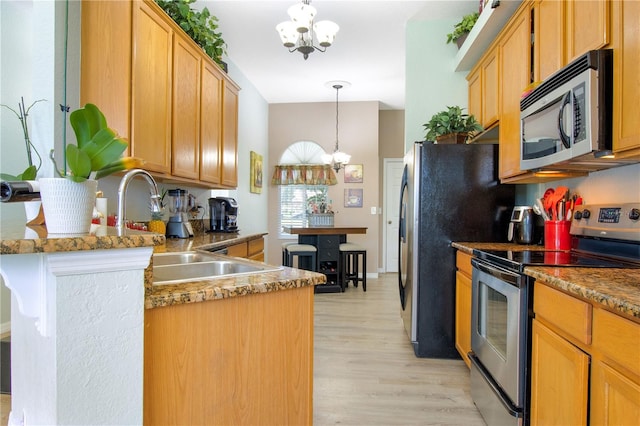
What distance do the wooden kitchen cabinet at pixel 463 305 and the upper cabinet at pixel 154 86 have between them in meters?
2.17

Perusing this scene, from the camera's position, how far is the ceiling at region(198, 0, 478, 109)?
3289mm

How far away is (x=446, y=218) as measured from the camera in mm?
2686

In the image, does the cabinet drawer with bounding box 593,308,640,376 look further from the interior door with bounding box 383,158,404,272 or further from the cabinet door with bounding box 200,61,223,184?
the interior door with bounding box 383,158,404,272

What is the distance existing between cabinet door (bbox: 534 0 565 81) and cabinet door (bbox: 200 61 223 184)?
2.48 metres

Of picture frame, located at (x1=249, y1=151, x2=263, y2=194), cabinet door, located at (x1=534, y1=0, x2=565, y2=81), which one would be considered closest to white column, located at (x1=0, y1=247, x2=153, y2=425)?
cabinet door, located at (x1=534, y1=0, x2=565, y2=81)

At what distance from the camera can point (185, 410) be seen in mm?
966

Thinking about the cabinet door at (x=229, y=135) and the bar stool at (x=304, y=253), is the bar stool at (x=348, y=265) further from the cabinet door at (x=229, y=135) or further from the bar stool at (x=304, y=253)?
the cabinet door at (x=229, y=135)

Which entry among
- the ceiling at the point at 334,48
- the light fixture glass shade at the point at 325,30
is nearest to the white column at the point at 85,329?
the light fixture glass shade at the point at 325,30

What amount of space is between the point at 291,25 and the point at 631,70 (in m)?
2.22

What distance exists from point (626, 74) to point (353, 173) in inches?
184

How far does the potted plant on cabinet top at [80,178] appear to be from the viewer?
2.72 feet

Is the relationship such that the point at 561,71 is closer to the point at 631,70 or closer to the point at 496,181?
the point at 631,70

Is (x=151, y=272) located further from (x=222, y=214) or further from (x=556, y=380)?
(x=222, y=214)

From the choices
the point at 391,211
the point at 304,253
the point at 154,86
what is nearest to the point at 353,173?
the point at 391,211
